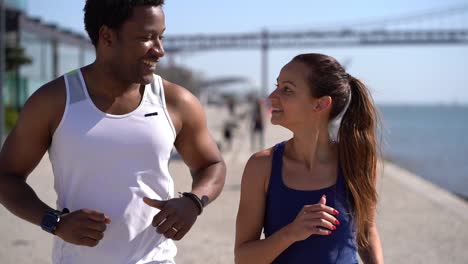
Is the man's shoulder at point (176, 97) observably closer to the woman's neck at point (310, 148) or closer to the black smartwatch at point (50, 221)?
the woman's neck at point (310, 148)

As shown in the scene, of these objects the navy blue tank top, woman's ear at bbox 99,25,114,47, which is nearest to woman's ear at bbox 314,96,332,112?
the navy blue tank top

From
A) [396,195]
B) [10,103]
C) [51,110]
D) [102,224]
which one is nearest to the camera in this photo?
[102,224]

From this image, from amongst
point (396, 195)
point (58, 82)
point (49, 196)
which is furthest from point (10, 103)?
point (58, 82)

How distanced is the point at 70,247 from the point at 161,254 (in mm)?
327

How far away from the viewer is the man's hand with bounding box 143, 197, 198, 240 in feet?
7.57

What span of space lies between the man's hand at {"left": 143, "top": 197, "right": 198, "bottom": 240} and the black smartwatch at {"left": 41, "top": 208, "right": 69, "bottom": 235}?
0.30m

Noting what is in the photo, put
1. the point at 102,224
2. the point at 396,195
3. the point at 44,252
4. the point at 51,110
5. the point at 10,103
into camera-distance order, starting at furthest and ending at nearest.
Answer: the point at 10,103, the point at 396,195, the point at 44,252, the point at 51,110, the point at 102,224

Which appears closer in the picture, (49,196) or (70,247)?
(70,247)

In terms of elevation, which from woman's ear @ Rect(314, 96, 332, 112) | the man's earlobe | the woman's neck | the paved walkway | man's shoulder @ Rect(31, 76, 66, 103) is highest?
the man's earlobe

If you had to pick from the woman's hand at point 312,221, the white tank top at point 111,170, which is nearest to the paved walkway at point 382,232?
the white tank top at point 111,170

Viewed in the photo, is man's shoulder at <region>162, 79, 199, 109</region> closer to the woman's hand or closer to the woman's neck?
the woman's neck

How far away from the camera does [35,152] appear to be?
2.40m

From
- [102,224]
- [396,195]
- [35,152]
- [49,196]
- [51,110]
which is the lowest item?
[396,195]

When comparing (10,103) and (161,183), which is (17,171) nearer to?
(161,183)
